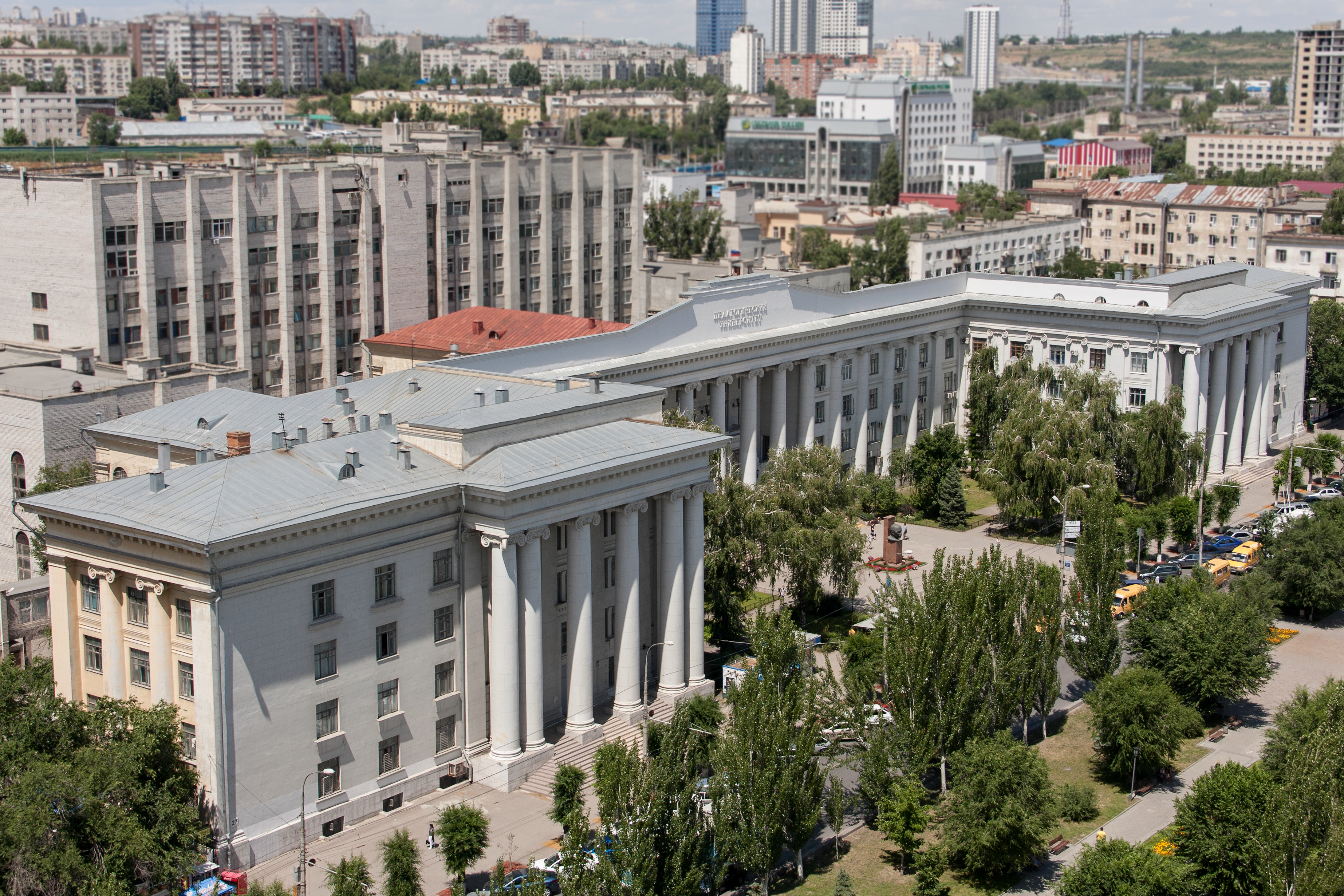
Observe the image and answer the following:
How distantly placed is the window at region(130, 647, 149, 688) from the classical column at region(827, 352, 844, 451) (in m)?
51.8

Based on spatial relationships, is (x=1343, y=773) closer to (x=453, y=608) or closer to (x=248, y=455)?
(x=453, y=608)

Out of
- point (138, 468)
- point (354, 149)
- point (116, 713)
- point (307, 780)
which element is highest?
point (354, 149)

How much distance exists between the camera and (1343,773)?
152ft

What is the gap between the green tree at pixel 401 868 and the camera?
42281 mm

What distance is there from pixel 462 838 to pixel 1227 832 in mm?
22678

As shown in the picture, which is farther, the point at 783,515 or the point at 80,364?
the point at 80,364

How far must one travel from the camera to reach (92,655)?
1965 inches

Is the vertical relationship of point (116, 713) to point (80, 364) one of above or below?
below

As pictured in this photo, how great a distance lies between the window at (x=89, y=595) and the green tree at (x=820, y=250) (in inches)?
4282

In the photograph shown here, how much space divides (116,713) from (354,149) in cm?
7888

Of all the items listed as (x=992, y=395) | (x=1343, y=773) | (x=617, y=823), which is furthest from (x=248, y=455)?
(x=992, y=395)

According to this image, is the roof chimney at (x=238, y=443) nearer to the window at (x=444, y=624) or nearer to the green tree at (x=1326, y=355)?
the window at (x=444, y=624)

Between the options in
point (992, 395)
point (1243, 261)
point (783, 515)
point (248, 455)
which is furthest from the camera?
point (1243, 261)

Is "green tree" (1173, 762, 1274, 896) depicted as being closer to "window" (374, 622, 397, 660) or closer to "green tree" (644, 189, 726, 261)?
"window" (374, 622, 397, 660)
